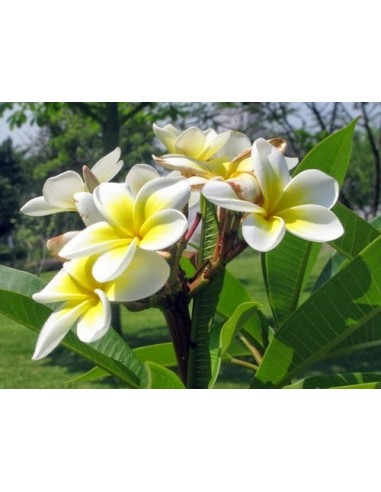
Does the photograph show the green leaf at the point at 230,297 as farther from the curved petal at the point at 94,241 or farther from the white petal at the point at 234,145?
the curved petal at the point at 94,241

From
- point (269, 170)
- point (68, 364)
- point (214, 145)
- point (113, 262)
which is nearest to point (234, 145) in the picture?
point (214, 145)

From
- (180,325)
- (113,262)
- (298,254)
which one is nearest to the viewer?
(113,262)

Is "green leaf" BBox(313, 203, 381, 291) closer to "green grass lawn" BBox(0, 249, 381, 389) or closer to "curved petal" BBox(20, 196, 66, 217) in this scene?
"curved petal" BBox(20, 196, 66, 217)

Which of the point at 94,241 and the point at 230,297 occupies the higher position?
the point at 94,241

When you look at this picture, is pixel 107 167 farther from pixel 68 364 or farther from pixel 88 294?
pixel 68 364

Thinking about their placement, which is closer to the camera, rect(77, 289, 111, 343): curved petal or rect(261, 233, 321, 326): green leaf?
rect(77, 289, 111, 343): curved petal

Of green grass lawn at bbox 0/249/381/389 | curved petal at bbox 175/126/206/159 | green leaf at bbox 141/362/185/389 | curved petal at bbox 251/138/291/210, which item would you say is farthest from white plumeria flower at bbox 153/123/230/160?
green grass lawn at bbox 0/249/381/389

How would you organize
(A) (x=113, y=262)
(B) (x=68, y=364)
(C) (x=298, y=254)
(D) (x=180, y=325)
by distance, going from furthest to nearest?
(B) (x=68, y=364) → (C) (x=298, y=254) → (D) (x=180, y=325) → (A) (x=113, y=262)

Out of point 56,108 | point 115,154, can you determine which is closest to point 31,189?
point 56,108
